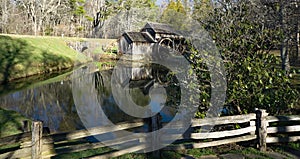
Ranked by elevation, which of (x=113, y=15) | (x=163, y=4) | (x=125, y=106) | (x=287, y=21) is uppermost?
(x=163, y=4)

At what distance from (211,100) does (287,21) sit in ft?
15.1

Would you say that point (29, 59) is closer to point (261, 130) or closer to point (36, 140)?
point (36, 140)

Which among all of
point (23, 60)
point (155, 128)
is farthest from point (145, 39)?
point (155, 128)

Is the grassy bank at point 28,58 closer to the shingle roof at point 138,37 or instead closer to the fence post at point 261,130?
the shingle roof at point 138,37

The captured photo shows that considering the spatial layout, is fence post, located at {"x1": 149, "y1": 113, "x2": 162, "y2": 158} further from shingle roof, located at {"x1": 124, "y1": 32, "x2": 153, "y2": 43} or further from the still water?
shingle roof, located at {"x1": 124, "y1": 32, "x2": 153, "y2": 43}

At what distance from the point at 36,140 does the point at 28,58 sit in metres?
18.5

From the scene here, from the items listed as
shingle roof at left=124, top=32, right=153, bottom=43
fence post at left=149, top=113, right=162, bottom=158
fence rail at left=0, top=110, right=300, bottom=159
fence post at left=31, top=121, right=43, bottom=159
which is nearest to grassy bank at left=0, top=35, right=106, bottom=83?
shingle roof at left=124, top=32, right=153, bottom=43

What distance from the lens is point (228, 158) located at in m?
4.93

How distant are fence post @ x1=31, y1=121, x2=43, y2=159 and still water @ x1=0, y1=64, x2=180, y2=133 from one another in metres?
3.14

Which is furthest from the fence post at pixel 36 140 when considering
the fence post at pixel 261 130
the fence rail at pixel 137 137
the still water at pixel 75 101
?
the fence post at pixel 261 130

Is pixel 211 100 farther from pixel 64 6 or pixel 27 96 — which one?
pixel 64 6

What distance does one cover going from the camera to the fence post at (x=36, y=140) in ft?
13.0

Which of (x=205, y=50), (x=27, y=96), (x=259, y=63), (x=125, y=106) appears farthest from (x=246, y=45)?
(x=27, y=96)

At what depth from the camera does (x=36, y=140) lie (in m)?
4.00
